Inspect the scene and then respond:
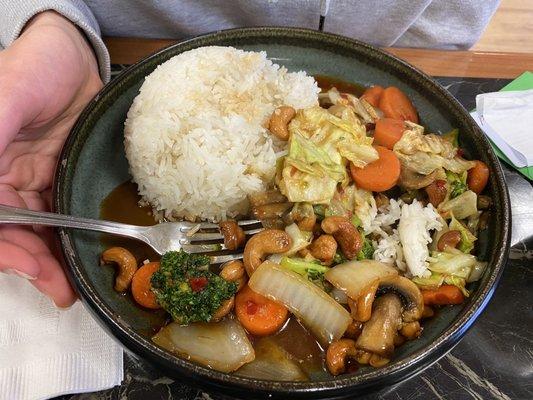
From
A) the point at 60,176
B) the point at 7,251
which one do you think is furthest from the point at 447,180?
the point at 7,251

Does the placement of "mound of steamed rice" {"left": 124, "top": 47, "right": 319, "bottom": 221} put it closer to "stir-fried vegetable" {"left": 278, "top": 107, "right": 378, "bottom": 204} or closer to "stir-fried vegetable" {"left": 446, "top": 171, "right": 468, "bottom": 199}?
"stir-fried vegetable" {"left": 278, "top": 107, "right": 378, "bottom": 204}

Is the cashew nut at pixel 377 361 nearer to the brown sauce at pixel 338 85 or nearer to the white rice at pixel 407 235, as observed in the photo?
the white rice at pixel 407 235

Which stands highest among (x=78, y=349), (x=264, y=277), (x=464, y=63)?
(x=464, y=63)

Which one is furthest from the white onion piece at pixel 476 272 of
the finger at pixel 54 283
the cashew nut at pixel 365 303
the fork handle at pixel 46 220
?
the finger at pixel 54 283

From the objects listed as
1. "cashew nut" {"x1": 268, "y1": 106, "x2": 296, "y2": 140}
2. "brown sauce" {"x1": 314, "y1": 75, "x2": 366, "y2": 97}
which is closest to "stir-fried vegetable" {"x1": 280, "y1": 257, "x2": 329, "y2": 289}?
"cashew nut" {"x1": 268, "y1": 106, "x2": 296, "y2": 140}

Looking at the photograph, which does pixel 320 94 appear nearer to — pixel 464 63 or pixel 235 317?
pixel 464 63
